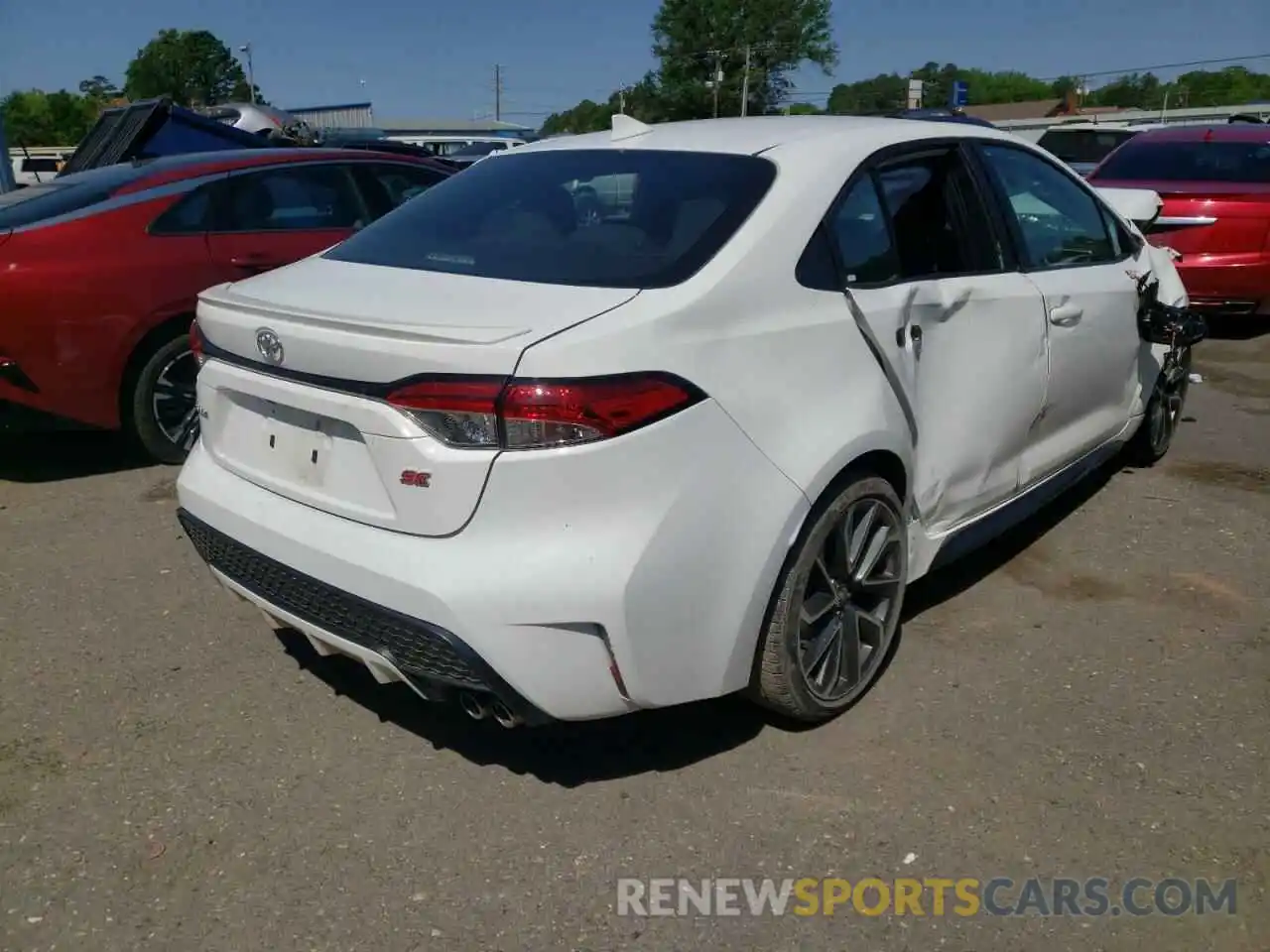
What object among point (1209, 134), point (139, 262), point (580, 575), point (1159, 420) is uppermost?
point (1209, 134)

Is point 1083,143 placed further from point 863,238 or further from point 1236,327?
point 863,238

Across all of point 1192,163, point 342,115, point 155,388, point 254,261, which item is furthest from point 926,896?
point 342,115

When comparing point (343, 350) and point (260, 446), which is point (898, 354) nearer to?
point (343, 350)

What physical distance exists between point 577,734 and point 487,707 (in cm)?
59

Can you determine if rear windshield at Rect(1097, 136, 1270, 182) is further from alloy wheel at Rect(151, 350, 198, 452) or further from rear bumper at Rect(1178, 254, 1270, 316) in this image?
Answer: alloy wheel at Rect(151, 350, 198, 452)

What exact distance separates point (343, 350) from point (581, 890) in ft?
4.27

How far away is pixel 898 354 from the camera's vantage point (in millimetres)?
3068

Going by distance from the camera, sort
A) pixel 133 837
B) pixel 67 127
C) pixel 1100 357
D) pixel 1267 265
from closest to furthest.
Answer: pixel 133 837 < pixel 1100 357 < pixel 1267 265 < pixel 67 127

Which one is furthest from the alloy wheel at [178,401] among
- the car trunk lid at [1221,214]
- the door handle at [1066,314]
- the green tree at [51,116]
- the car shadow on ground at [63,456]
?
the green tree at [51,116]

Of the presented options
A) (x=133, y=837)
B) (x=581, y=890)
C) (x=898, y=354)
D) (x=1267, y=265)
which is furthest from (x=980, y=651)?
(x=1267, y=265)

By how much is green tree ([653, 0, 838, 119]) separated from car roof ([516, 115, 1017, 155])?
78202 millimetres

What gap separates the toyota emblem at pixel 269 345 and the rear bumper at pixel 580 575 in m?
0.36

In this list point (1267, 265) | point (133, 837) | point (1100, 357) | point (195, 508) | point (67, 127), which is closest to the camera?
point (133, 837)

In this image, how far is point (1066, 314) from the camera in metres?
3.87
